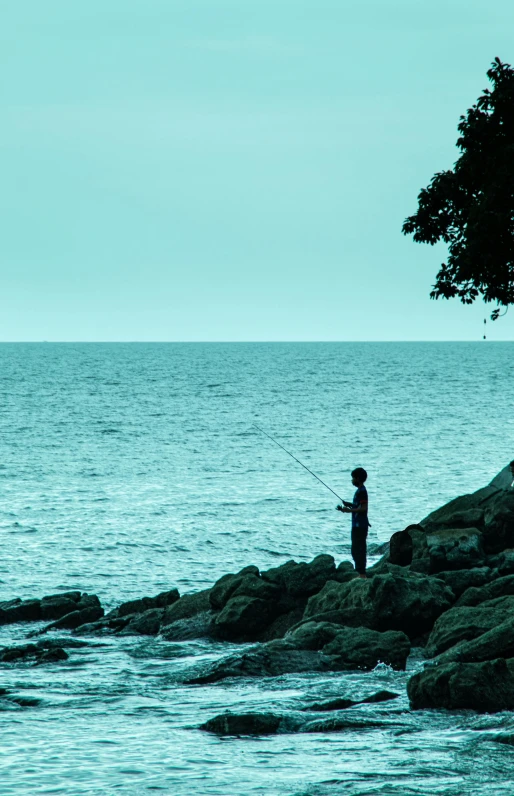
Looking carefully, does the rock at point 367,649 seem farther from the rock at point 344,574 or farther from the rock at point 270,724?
the rock at point 344,574

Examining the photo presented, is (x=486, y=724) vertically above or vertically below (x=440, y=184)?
below

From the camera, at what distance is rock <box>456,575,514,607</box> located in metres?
16.8

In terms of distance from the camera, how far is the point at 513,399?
304ft

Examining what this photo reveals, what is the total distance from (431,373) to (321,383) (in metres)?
26.5

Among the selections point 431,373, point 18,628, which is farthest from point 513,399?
point 18,628

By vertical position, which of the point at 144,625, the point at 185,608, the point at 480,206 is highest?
the point at 480,206

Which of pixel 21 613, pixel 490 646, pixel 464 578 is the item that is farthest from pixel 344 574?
pixel 21 613

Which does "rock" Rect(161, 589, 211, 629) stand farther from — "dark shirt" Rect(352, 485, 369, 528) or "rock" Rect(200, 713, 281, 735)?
"rock" Rect(200, 713, 281, 735)

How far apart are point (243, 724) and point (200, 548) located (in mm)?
17164

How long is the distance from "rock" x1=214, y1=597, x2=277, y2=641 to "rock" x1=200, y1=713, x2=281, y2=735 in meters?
5.68

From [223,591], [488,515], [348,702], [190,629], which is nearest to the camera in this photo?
[348,702]

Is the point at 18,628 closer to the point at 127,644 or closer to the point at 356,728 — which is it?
the point at 127,644

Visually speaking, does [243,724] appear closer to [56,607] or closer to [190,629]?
[190,629]

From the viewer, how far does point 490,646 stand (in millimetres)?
13523
